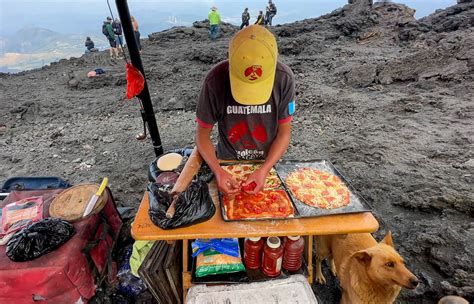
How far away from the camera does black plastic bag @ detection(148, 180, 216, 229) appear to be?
163cm

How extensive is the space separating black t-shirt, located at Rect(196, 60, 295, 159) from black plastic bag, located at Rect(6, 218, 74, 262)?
1419 millimetres

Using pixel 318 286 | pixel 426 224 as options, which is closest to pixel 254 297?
pixel 318 286

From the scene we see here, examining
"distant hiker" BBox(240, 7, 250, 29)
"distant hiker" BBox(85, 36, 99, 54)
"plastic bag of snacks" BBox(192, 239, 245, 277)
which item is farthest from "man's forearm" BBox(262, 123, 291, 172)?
"distant hiker" BBox(85, 36, 99, 54)

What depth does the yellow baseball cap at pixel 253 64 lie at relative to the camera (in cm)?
167

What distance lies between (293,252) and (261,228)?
1.54 feet

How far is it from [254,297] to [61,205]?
6.26 feet

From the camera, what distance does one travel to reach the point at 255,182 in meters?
1.87

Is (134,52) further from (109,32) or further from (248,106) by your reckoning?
(109,32)

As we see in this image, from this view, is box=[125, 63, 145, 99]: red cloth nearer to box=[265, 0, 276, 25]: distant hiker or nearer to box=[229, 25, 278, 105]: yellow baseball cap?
box=[229, 25, 278, 105]: yellow baseball cap

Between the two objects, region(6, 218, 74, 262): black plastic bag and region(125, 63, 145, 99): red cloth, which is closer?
region(6, 218, 74, 262): black plastic bag

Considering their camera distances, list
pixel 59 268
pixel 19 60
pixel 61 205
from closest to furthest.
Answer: pixel 59 268, pixel 61 205, pixel 19 60

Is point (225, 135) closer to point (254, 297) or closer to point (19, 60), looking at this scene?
point (254, 297)

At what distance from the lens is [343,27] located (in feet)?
44.8

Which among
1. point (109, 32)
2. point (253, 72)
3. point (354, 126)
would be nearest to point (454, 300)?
point (253, 72)
